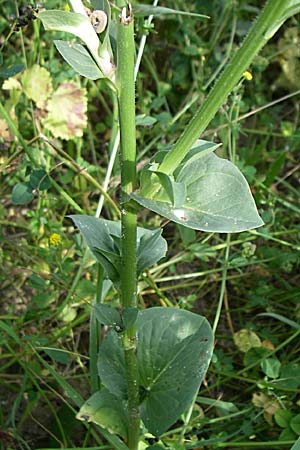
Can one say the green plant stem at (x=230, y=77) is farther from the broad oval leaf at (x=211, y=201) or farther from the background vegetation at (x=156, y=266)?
the background vegetation at (x=156, y=266)

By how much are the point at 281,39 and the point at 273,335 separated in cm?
99

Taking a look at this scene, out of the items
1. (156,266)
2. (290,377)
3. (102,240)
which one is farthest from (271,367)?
(102,240)

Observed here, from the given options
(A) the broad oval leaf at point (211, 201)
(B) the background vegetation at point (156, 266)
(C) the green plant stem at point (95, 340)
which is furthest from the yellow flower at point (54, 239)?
(A) the broad oval leaf at point (211, 201)

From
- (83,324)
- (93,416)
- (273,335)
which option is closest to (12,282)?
(83,324)

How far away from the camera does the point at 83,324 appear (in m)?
1.48

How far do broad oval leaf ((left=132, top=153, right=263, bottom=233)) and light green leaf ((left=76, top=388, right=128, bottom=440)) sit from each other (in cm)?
38

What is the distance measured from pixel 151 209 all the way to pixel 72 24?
246mm

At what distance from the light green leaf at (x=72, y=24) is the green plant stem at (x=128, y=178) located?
0.04 meters

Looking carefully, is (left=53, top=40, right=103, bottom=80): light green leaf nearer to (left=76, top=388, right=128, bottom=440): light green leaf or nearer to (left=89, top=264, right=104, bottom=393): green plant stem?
(left=89, top=264, right=104, bottom=393): green plant stem

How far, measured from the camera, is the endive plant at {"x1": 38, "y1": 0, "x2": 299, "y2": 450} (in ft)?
2.50

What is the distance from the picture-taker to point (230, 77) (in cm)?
71

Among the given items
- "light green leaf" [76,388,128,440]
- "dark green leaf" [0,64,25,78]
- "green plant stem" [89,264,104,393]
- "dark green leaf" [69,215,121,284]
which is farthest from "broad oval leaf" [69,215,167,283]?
"dark green leaf" [0,64,25,78]

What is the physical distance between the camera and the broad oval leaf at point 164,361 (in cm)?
109

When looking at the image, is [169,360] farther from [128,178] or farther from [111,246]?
[128,178]
